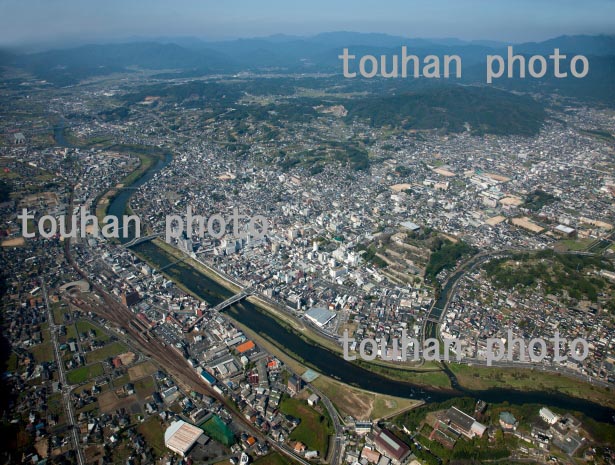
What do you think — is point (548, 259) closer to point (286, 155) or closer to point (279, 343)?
point (279, 343)

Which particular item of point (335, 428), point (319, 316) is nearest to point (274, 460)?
point (335, 428)

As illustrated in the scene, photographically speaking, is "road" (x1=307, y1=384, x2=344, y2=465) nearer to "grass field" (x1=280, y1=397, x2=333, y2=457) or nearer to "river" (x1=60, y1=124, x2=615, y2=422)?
"grass field" (x1=280, y1=397, x2=333, y2=457)

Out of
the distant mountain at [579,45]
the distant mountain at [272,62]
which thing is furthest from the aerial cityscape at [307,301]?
the distant mountain at [579,45]

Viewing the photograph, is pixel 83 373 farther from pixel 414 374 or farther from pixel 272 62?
pixel 272 62

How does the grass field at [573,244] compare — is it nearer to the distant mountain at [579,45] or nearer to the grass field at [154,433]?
the grass field at [154,433]

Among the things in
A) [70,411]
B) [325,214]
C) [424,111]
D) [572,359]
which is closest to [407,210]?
[325,214]

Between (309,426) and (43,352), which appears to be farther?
(43,352)
